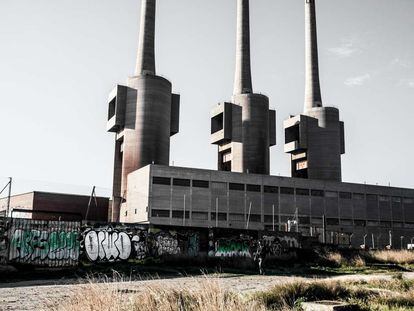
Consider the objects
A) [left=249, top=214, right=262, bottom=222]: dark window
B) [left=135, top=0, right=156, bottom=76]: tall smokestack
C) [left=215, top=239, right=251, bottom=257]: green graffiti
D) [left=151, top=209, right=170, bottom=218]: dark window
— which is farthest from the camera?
[left=135, top=0, right=156, bottom=76]: tall smokestack

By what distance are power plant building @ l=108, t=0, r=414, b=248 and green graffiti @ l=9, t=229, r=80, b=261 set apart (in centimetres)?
3470

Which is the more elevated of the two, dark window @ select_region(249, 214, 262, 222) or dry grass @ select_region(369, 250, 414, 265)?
dark window @ select_region(249, 214, 262, 222)

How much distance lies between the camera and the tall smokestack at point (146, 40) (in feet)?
238

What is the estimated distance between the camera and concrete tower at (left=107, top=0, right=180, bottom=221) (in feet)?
226

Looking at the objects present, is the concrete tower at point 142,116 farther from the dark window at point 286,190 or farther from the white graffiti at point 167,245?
the white graffiti at point 167,245

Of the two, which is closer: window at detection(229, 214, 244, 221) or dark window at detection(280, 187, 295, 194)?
window at detection(229, 214, 244, 221)

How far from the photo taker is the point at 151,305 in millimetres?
7602

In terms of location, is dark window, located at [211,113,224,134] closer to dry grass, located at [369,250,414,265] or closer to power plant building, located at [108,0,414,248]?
power plant building, located at [108,0,414,248]

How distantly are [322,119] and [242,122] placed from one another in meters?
16.6

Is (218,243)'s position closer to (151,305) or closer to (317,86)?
(151,305)

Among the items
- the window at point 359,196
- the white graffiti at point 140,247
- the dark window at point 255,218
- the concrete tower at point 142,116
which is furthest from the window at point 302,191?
the white graffiti at point 140,247

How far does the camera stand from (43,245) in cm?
2430

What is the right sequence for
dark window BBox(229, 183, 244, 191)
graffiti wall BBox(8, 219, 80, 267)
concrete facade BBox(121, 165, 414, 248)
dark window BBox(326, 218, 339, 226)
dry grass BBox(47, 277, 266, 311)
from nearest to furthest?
dry grass BBox(47, 277, 266, 311), graffiti wall BBox(8, 219, 80, 267), concrete facade BBox(121, 165, 414, 248), dark window BBox(229, 183, 244, 191), dark window BBox(326, 218, 339, 226)

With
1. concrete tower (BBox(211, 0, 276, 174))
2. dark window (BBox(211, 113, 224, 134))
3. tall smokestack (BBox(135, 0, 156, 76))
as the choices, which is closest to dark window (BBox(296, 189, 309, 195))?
concrete tower (BBox(211, 0, 276, 174))
